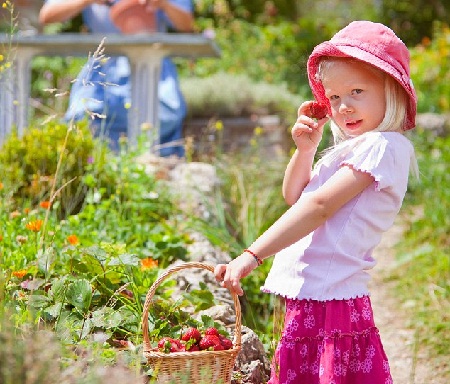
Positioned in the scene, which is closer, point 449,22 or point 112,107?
point 112,107

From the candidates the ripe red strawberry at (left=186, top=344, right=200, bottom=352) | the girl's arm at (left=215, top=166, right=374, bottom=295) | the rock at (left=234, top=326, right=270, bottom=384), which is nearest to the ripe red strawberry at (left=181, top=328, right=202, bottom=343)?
the ripe red strawberry at (left=186, top=344, right=200, bottom=352)

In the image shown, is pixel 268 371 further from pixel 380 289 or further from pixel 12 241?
pixel 380 289

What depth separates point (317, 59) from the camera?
2473 millimetres

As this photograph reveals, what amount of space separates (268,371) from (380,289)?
230 cm

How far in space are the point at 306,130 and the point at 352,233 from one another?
1.18 ft

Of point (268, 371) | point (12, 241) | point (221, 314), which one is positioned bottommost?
point (268, 371)

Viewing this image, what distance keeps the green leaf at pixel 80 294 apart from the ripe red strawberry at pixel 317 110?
90 cm

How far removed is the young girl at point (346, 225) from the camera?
2.24m

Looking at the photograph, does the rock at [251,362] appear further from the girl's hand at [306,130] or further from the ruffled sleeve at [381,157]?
the ruffled sleeve at [381,157]

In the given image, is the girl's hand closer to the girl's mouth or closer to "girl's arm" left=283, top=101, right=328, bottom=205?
"girl's arm" left=283, top=101, right=328, bottom=205

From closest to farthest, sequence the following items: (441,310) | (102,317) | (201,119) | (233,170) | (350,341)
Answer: (350,341) < (102,317) < (441,310) < (233,170) < (201,119)

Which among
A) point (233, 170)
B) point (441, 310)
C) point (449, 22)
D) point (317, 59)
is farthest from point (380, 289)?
point (449, 22)

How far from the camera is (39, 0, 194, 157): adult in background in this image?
5641 millimetres

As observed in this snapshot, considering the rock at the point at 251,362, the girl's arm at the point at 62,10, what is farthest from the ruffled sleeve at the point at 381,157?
the girl's arm at the point at 62,10
